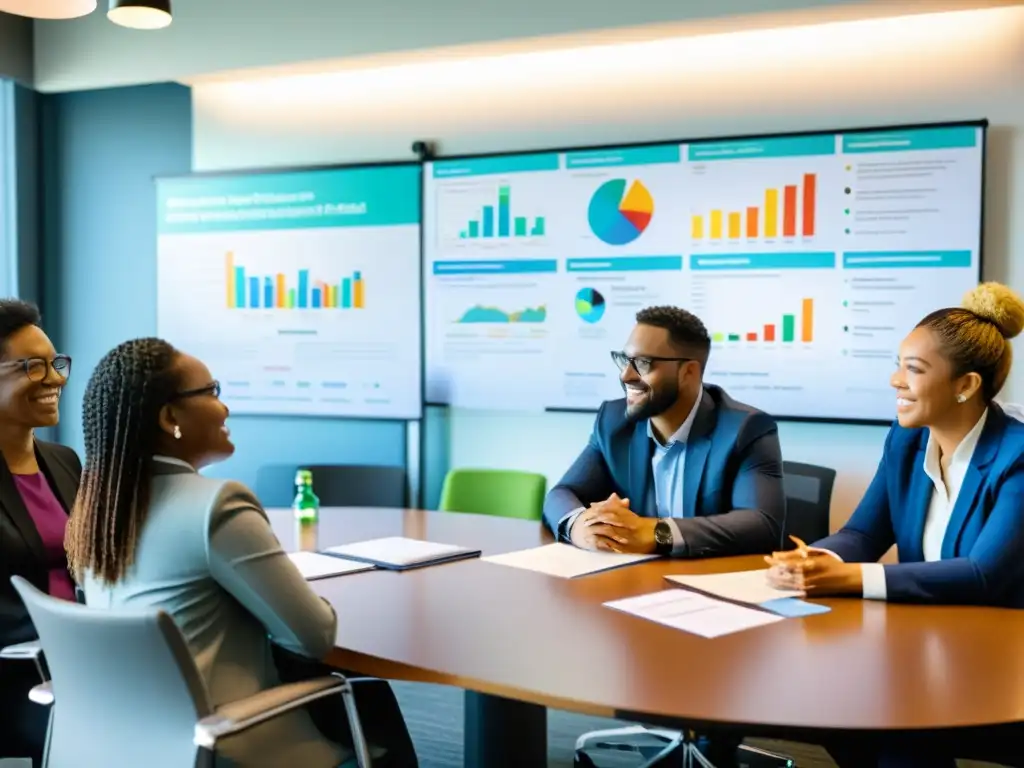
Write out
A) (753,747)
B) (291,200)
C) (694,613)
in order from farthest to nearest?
(291,200) < (753,747) < (694,613)

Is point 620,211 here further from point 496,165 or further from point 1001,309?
point 1001,309

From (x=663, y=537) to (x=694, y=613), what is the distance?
516 mm

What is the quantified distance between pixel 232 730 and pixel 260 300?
12.2 feet

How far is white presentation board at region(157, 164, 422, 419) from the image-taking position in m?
4.76

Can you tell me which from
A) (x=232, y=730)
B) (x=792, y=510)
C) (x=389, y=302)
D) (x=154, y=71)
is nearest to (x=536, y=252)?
(x=389, y=302)

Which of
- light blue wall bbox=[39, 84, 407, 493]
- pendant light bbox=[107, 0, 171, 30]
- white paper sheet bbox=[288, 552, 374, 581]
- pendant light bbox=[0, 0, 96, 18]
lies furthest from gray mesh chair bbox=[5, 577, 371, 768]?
light blue wall bbox=[39, 84, 407, 493]

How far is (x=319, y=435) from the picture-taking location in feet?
16.5

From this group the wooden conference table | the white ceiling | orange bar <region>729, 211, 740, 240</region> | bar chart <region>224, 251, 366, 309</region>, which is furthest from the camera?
bar chart <region>224, 251, 366, 309</region>

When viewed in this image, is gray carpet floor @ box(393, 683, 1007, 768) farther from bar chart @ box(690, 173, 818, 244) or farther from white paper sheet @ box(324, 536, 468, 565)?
bar chart @ box(690, 173, 818, 244)

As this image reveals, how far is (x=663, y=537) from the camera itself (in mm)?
2488

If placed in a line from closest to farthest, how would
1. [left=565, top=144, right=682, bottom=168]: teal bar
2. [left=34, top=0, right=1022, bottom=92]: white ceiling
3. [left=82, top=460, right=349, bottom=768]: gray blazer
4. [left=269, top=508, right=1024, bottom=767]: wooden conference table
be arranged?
[left=269, top=508, right=1024, bottom=767]: wooden conference table
[left=82, top=460, right=349, bottom=768]: gray blazer
[left=34, top=0, right=1022, bottom=92]: white ceiling
[left=565, top=144, right=682, bottom=168]: teal bar

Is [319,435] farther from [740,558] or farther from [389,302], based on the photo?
[740,558]

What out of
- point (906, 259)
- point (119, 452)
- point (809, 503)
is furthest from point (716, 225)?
point (119, 452)

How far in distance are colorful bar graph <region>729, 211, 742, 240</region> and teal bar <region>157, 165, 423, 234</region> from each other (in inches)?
59.2
